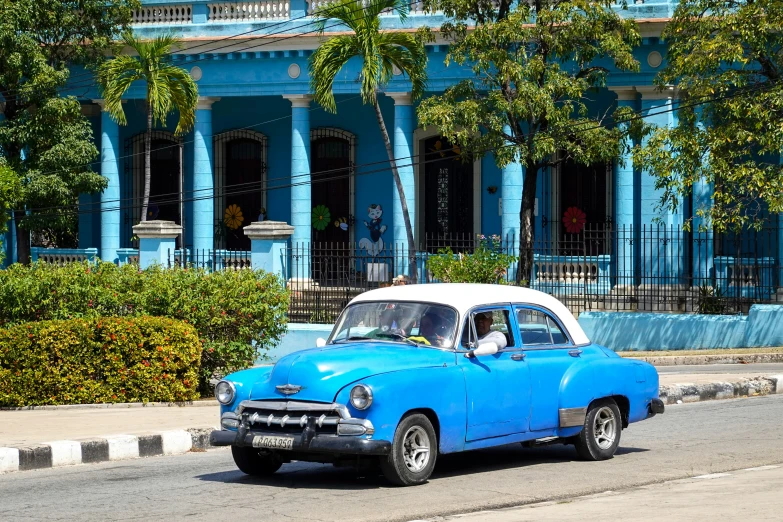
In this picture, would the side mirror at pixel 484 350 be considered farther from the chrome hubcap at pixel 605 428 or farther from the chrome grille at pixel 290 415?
the chrome hubcap at pixel 605 428

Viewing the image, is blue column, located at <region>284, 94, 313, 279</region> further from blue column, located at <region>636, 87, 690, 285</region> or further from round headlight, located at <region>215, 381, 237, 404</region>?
round headlight, located at <region>215, 381, 237, 404</region>

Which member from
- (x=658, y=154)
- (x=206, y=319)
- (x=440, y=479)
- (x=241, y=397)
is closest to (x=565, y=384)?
(x=440, y=479)

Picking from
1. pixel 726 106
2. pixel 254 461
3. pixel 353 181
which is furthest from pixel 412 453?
pixel 353 181

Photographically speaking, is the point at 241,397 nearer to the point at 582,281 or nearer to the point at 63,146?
the point at 582,281

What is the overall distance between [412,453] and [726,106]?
14500 mm

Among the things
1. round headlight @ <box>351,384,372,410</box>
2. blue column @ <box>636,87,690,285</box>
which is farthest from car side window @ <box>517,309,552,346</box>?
blue column @ <box>636,87,690,285</box>

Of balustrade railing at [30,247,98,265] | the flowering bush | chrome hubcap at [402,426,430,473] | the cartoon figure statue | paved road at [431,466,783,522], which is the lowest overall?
paved road at [431,466,783,522]

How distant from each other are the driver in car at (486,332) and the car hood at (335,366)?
42 cm

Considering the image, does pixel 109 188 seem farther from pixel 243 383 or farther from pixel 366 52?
pixel 243 383

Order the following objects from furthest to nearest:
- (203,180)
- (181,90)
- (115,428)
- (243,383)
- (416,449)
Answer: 1. (203,180)
2. (181,90)
3. (115,428)
4. (243,383)
5. (416,449)

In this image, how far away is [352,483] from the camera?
9.29 meters

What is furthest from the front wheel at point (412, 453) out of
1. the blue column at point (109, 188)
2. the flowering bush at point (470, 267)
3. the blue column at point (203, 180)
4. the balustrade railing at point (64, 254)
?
the balustrade railing at point (64, 254)

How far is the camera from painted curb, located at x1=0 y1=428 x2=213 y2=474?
34.1ft

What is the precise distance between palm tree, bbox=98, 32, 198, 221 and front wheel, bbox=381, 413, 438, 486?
19.0m
